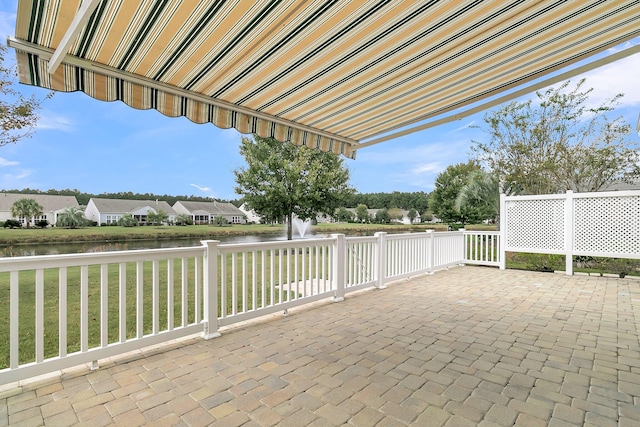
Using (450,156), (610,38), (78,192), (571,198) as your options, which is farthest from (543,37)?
(450,156)

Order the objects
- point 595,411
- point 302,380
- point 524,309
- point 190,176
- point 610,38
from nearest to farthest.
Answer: point 595,411 → point 302,380 → point 610,38 → point 524,309 → point 190,176

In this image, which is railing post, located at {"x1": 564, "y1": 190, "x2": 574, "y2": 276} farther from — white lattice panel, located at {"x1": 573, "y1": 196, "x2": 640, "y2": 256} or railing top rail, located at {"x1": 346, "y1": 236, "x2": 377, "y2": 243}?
railing top rail, located at {"x1": 346, "y1": 236, "x2": 377, "y2": 243}

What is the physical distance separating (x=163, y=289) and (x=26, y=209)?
113 inches

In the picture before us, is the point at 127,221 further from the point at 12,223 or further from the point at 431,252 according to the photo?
the point at 431,252

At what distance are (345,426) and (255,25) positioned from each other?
2.65 m

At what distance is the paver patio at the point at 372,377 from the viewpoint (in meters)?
2.02

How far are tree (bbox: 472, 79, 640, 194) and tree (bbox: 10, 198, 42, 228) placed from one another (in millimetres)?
13001

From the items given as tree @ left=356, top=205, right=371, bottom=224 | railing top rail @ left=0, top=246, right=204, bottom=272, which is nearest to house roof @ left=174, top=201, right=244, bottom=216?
railing top rail @ left=0, top=246, right=204, bottom=272

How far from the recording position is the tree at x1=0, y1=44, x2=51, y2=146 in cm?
454

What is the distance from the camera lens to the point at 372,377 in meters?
2.51

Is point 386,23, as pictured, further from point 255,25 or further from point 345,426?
point 345,426

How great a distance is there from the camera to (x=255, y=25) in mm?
2160

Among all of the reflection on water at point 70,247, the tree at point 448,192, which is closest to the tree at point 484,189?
the tree at point 448,192

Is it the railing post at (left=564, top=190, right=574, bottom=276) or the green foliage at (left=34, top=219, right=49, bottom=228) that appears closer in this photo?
the green foliage at (left=34, top=219, right=49, bottom=228)
